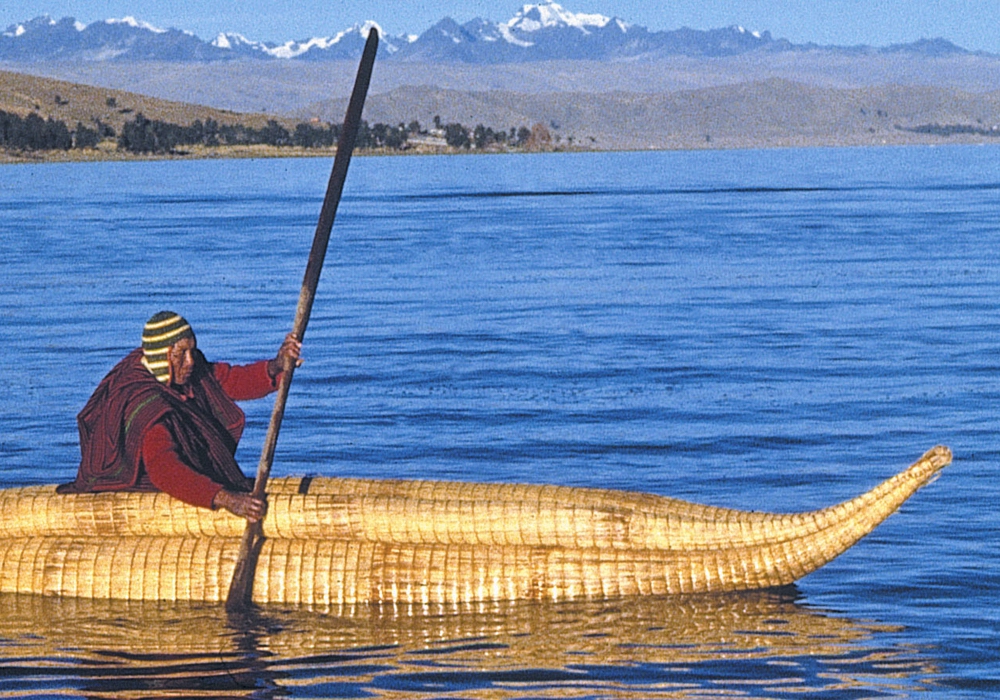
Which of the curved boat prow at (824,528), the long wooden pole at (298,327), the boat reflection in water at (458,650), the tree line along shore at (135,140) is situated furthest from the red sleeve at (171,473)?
the tree line along shore at (135,140)

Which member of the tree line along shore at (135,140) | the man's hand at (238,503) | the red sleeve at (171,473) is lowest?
the tree line along shore at (135,140)

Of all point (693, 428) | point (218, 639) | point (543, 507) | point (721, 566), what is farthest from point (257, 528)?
point (693, 428)

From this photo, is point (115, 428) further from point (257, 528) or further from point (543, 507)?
point (543, 507)

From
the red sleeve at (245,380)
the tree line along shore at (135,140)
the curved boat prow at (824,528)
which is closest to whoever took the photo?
the curved boat prow at (824,528)

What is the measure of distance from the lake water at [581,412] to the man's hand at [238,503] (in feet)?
2.64

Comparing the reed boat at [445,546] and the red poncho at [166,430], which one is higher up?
the red poncho at [166,430]

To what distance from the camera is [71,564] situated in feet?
38.8

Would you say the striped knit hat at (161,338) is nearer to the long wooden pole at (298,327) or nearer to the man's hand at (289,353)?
the man's hand at (289,353)

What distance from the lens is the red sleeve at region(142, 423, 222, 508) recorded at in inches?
432

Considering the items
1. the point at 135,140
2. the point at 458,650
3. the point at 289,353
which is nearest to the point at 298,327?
the point at 289,353

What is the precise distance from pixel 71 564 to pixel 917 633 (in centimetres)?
539

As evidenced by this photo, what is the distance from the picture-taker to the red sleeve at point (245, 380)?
11.8 metres

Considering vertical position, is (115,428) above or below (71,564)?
above

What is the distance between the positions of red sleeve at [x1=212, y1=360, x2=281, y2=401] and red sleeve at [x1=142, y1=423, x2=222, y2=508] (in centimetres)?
80
